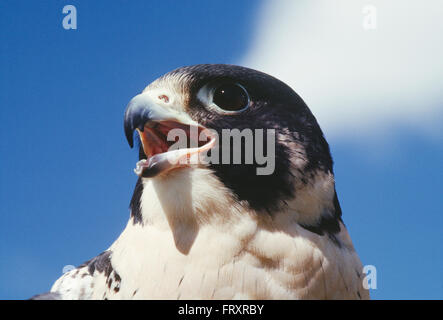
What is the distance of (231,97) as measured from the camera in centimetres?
290

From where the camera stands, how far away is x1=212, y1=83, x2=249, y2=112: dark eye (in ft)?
9.39

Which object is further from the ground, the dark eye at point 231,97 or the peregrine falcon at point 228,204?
the dark eye at point 231,97

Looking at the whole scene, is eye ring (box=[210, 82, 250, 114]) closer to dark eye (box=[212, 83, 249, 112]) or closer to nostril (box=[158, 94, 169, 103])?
dark eye (box=[212, 83, 249, 112])

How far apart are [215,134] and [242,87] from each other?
A: 1.23 ft

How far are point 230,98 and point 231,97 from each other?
10mm

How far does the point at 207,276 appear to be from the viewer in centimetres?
244

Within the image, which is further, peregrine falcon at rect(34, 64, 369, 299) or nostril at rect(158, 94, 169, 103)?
nostril at rect(158, 94, 169, 103)

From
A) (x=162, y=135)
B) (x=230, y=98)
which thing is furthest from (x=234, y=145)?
(x=162, y=135)

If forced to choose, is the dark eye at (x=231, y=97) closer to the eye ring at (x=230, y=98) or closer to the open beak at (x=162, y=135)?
the eye ring at (x=230, y=98)

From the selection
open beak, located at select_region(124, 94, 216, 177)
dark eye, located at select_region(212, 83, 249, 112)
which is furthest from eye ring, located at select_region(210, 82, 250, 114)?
open beak, located at select_region(124, 94, 216, 177)

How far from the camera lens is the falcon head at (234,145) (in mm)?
2619

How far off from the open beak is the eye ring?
0.60 ft

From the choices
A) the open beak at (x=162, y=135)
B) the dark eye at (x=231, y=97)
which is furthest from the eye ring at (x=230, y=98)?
the open beak at (x=162, y=135)
